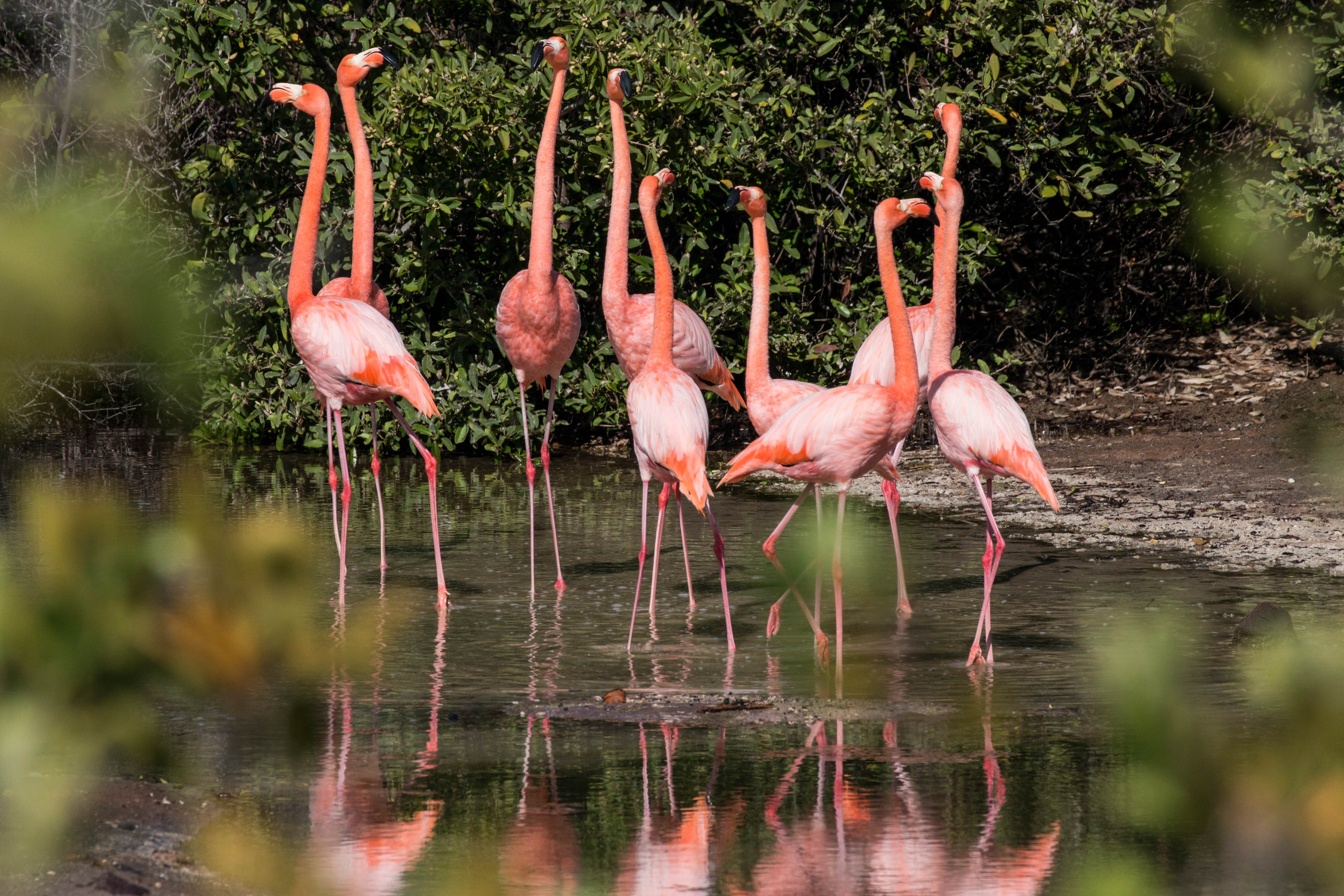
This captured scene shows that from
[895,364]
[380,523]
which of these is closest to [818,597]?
[895,364]

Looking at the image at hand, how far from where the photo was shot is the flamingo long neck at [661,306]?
6.02m

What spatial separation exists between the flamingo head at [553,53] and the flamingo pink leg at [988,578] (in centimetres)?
325

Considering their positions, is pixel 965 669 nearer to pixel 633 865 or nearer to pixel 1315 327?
pixel 633 865

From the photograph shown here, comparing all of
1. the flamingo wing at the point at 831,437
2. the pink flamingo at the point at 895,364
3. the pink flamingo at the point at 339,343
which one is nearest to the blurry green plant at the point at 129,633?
the flamingo wing at the point at 831,437

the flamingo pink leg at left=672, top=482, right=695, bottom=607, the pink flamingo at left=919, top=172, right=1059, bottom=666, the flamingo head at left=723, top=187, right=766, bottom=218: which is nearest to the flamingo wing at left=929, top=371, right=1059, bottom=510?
the pink flamingo at left=919, top=172, right=1059, bottom=666

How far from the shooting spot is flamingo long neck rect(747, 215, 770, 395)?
6.30 m

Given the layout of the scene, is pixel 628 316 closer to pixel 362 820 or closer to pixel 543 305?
pixel 543 305

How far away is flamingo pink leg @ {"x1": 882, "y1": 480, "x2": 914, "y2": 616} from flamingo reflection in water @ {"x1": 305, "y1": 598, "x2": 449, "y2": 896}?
2391 mm

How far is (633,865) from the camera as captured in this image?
3002mm

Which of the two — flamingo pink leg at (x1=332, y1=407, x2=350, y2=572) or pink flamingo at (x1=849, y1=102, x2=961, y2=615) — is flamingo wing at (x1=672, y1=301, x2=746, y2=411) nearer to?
pink flamingo at (x1=849, y1=102, x2=961, y2=615)

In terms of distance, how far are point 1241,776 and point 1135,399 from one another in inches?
447

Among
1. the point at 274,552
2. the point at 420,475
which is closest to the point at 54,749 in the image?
the point at 274,552

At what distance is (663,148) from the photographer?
966 cm

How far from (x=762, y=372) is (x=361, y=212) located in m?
2.40
